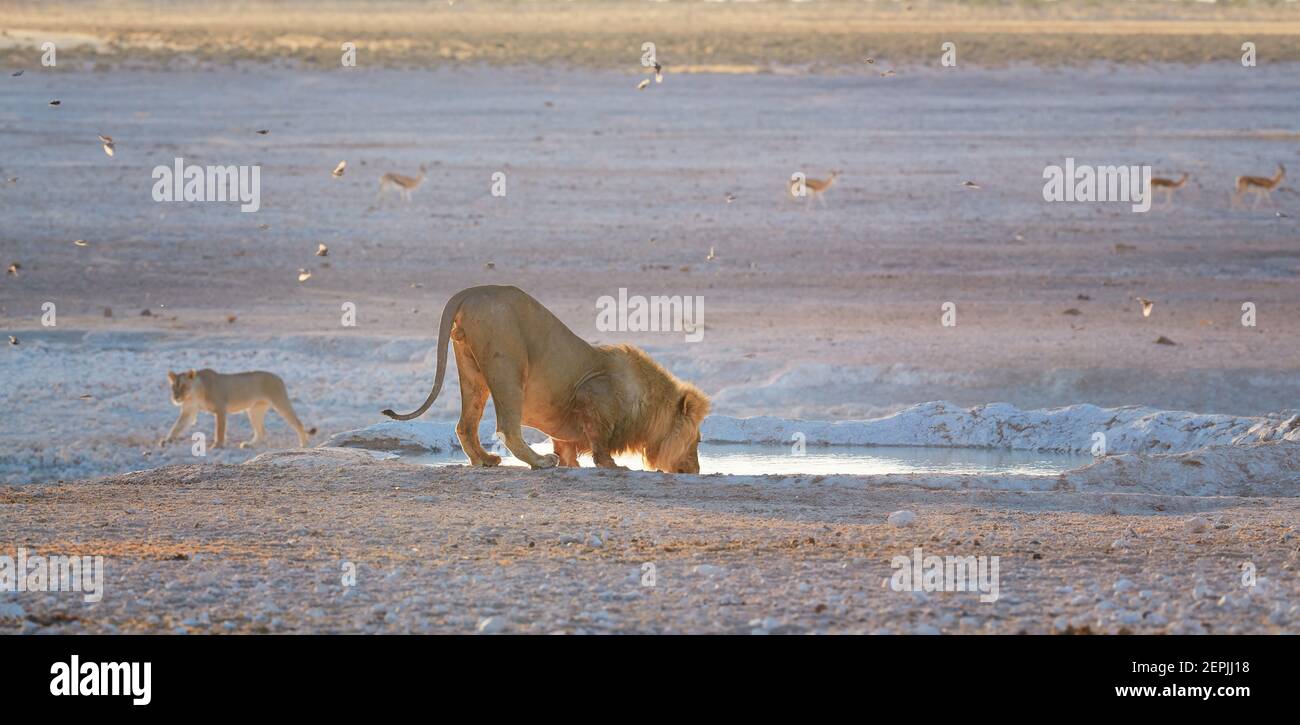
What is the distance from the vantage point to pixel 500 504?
927 cm

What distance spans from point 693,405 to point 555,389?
79cm

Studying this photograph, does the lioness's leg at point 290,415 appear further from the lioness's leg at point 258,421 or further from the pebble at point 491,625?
the pebble at point 491,625

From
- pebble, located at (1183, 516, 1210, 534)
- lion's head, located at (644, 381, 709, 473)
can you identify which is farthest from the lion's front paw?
pebble, located at (1183, 516, 1210, 534)

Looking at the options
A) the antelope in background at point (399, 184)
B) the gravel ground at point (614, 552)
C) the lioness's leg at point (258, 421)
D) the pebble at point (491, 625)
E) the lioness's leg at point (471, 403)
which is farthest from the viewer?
the antelope in background at point (399, 184)

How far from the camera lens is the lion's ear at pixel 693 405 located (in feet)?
35.0

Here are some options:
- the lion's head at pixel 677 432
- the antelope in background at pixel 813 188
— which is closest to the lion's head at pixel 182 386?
the lion's head at pixel 677 432

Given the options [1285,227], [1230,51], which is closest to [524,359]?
[1285,227]

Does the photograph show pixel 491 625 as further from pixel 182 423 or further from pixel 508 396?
pixel 182 423

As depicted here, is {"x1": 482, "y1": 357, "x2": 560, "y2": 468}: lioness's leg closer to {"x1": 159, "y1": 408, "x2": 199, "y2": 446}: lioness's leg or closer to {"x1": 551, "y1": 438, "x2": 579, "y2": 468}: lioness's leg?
{"x1": 551, "y1": 438, "x2": 579, "y2": 468}: lioness's leg

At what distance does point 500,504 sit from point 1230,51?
42.1 metres

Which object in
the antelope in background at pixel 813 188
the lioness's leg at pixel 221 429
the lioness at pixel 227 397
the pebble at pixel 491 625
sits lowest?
the pebble at pixel 491 625

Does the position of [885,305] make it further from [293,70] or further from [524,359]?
[293,70]

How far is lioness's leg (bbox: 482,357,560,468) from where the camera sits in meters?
10.3

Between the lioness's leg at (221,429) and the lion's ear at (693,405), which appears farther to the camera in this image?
the lioness's leg at (221,429)
